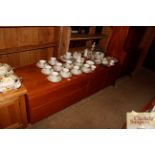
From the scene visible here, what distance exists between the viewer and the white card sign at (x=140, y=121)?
92 centimetres

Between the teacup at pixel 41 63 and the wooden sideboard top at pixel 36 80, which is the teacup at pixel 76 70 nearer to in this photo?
the wooden sideboard top at pixel 36 80

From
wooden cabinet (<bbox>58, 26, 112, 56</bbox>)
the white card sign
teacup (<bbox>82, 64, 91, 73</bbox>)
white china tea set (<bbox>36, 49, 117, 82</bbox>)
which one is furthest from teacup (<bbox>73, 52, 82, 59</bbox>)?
the white card sign

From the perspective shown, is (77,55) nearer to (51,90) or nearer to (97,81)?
(97,81)

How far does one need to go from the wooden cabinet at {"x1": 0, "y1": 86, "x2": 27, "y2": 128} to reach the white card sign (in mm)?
939

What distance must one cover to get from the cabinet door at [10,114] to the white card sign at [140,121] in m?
0.99

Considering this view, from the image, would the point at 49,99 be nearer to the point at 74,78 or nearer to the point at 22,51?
the point at 74,78

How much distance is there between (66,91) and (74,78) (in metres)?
0.19

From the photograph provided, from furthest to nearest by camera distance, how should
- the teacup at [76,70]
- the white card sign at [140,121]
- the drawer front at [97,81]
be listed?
the drawer front at [97,81] < the teacup at [76,70] < the white card sign at [140,121]

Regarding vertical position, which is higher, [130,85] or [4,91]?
[4,91]

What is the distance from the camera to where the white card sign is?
925 millimetres

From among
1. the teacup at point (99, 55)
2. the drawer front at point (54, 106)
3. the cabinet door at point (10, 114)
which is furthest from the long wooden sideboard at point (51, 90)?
the teacup at point (99, 55)

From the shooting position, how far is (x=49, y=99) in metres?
1.65

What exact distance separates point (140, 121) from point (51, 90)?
955mm

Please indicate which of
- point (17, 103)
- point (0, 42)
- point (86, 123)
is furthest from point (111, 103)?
point (0, 42)
